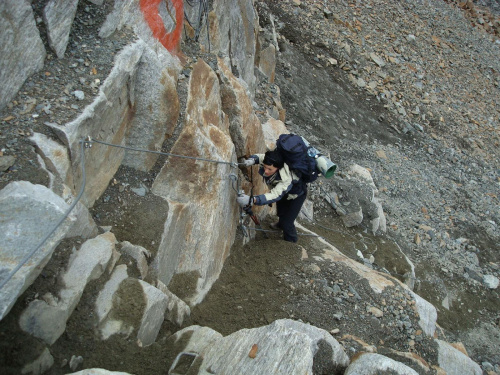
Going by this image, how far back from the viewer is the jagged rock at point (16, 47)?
17.6ft

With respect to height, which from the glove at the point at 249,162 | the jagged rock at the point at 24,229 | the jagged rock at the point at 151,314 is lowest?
the jagged rock at the point at 151,314

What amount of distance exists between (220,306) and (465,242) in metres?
11.1

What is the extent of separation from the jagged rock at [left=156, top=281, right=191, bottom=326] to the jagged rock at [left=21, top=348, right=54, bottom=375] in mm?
1701

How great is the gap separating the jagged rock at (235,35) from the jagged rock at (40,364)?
7.50 metres

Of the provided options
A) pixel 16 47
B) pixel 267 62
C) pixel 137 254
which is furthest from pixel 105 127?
pixel 267 62

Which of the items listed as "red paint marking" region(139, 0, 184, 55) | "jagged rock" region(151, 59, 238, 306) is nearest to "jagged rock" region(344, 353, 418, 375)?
"jagged rock" region(151, 59, 238, 306)

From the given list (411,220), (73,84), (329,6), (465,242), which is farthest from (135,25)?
(329,6)

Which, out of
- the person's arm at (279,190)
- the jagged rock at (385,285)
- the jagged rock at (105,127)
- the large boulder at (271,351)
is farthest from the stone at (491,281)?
the jagged rock at (105,127)

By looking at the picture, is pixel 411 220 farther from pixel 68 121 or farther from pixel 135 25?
pixel 68 121

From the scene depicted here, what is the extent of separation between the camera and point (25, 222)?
417cm

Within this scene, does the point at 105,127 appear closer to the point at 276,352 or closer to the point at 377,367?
the point at 276,352

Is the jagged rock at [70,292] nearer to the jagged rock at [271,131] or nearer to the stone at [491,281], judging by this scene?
the jagged rock at [271,131]

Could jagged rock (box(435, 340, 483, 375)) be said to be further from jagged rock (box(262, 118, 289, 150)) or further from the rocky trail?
jagged rock (box(262, 118, 289, 150))

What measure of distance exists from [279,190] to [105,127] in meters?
3.25
